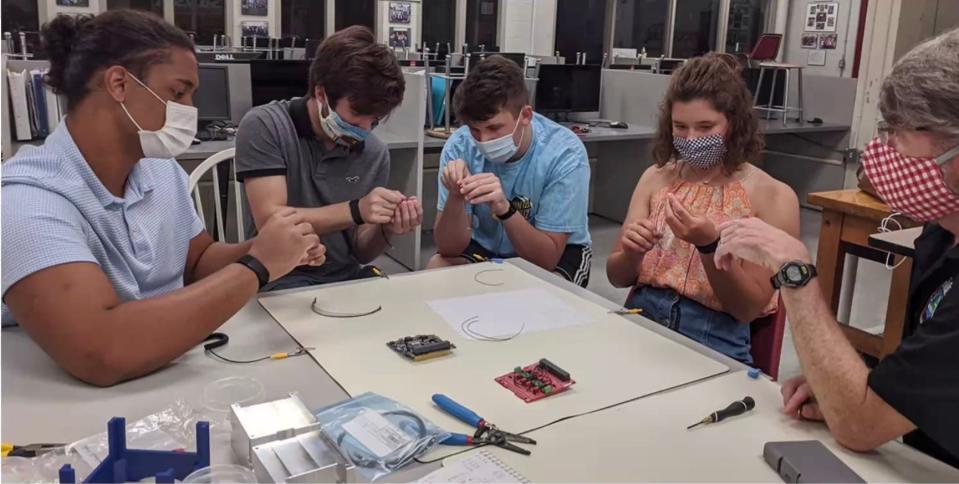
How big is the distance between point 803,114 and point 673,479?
6098mm

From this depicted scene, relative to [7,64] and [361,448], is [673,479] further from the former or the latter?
[7,64]

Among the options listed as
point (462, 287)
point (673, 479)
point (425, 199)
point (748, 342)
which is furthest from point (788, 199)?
point (425, 199)

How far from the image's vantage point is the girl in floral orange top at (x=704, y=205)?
6.13 feet

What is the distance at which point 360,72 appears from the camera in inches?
77.4

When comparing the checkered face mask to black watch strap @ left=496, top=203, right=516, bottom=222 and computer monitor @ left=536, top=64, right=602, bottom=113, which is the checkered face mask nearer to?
black watch strap @ left=496, top=203, right=516, bottom=222

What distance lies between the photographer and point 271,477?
0.92 meters

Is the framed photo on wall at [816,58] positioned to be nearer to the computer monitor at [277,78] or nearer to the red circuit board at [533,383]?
the computer monitor at [277,78]

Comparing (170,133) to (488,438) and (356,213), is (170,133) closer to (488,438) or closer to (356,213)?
(356,213)

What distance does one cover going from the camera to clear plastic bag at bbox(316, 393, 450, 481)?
3.32ft

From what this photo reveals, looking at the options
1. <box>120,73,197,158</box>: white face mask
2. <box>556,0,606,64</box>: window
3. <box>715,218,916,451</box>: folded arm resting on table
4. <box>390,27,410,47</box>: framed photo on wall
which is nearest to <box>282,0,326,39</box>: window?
<box>390,27,410,47</box>: framed photo on wall

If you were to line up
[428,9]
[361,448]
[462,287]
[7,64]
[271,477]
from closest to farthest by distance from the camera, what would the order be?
[271,477] → [361,448] → [462,287] → [7,64] → [428,9]

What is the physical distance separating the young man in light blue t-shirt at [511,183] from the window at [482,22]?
5480 millimetres

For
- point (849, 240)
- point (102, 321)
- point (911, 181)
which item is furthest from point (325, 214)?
point (849, 240)

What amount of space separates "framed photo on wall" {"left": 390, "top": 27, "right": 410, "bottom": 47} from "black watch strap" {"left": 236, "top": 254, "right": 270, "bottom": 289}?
20.0ft
